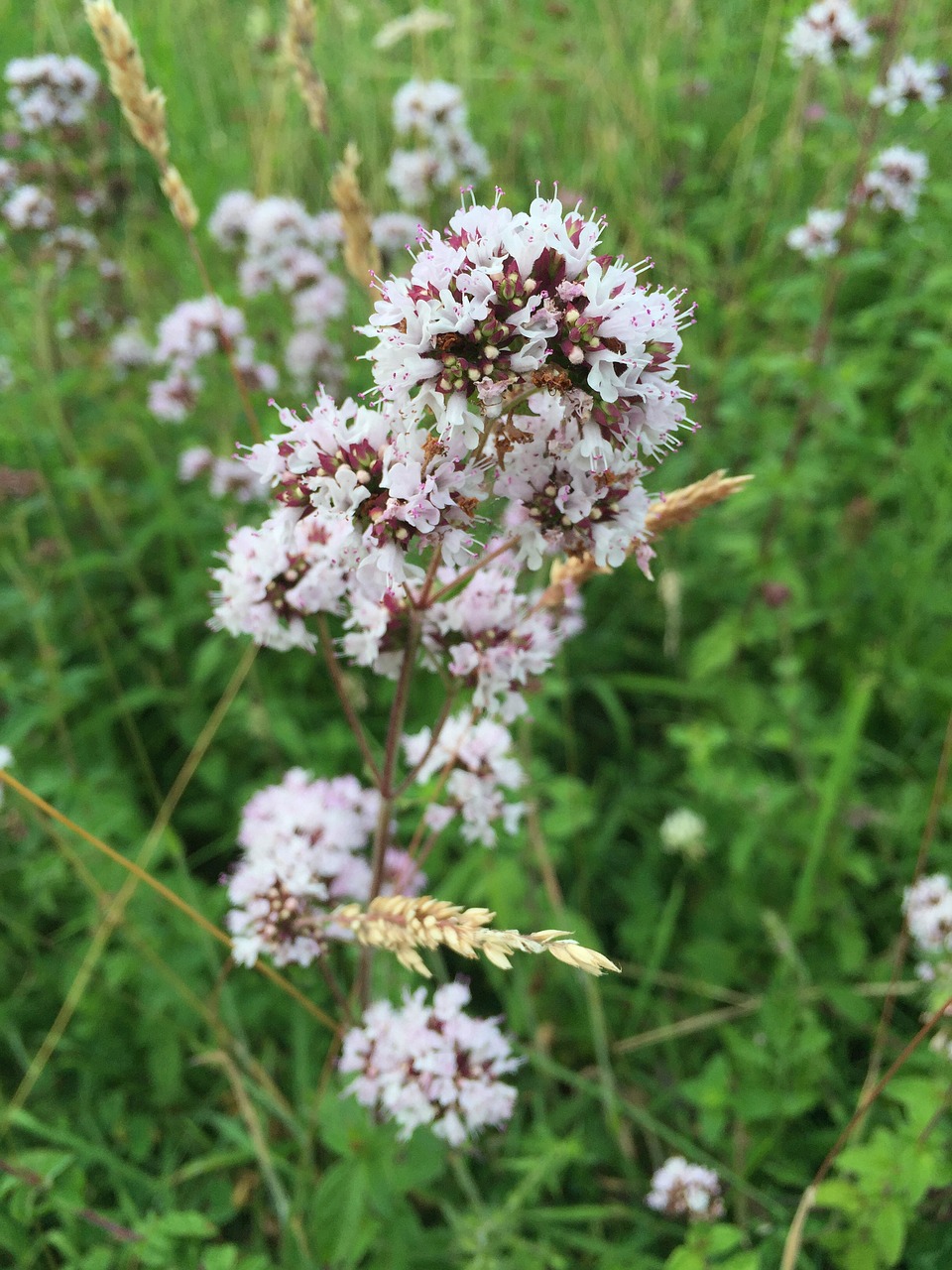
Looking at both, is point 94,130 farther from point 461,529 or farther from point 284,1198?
point 284,1198

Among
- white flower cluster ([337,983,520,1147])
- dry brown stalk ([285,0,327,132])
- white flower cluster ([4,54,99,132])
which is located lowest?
white flower cluster ([337,983,520,1147])

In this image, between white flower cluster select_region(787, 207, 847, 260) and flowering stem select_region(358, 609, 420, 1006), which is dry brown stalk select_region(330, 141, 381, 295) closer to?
flowering stem select_region(358, 609, 420, 1006)

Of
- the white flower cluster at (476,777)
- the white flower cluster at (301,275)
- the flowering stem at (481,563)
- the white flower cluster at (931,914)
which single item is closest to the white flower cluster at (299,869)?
the white flower cluster at (476,777)

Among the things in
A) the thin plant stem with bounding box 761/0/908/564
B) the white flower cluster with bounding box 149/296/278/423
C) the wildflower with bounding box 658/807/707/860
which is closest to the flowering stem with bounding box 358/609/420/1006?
the wildflower with bounding box 658/807/707/860

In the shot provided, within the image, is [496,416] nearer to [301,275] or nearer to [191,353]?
[191,353]

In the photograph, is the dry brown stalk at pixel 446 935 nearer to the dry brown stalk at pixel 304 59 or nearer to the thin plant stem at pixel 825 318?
the dry brown stalk at pixel 304 59

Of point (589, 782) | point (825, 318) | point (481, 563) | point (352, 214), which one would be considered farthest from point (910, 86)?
point (481, 563)

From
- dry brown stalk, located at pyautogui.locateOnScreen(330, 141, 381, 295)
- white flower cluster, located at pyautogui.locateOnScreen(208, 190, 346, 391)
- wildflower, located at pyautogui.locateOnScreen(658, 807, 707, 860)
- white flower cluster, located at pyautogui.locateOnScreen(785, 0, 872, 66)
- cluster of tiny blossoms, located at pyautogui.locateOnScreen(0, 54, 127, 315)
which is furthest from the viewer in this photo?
white flower cluster, located at pyautogui.locateOnScreen(208, 190, 346, 391)
